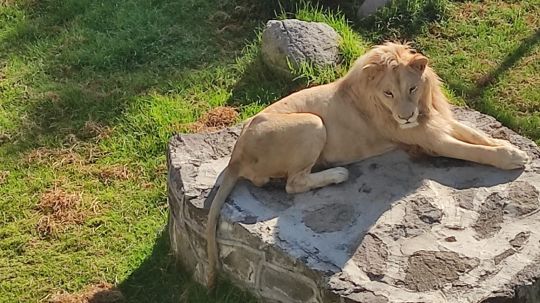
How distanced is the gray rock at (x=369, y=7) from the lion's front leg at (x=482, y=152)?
3.14m

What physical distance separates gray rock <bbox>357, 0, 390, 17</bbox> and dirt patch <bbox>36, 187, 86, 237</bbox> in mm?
3129

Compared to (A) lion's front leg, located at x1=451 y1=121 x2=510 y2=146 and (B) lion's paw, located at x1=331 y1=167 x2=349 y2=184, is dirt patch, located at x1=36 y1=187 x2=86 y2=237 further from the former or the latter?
(A) lion's front leg, located at x1=451 y1=121 x2=510 y2=146

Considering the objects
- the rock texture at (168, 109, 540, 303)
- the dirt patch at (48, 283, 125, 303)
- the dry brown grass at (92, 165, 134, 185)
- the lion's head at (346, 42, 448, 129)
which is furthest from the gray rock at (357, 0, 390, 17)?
the dirt patch at (48, 283, 125, 303)

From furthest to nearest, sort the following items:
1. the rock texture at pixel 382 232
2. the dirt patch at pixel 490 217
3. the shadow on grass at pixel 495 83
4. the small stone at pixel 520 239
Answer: the shadow on grass at pixel 495 83 → the dirt patch at pixel 490 217 → the small stone at pixel 520 239 → the rock texture at pixel 382 232

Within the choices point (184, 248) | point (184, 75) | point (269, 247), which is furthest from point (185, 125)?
point (269, 247)

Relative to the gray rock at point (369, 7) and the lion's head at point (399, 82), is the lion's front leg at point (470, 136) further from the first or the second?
the gray rock at point (369, 7)

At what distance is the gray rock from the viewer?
7.55 m

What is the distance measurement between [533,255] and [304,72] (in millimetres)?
2951

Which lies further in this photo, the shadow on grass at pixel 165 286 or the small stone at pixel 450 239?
the shadow on grass at pixel 165 286

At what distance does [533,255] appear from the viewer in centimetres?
413

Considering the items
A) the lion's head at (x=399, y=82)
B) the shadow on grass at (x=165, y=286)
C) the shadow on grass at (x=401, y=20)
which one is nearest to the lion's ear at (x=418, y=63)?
the lion's head at (x=399, y=82)

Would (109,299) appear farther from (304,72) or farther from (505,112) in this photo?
(505,112)

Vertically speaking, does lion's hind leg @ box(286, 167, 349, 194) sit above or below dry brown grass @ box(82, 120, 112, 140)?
above

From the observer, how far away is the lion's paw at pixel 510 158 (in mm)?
4598
